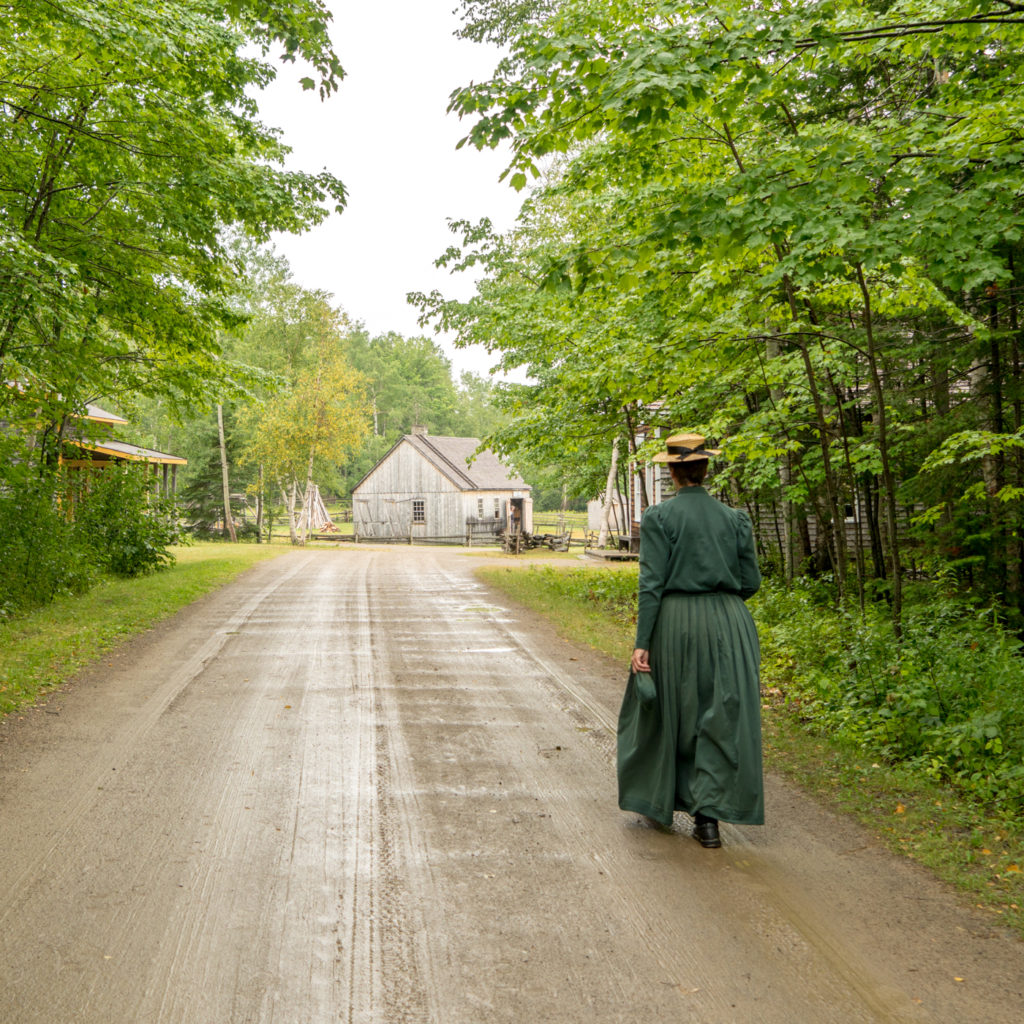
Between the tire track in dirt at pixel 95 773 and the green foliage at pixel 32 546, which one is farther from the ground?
the green foliage at pixel 32 546

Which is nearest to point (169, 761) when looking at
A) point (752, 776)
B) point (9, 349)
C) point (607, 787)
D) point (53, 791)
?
point (53, 791)

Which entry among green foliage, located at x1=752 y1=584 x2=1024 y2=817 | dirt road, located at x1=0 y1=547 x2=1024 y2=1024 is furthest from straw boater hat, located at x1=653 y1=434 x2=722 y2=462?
green foliage, located at x1=752 y1=584 x2=1024 y2=817

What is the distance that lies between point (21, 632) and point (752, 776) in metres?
9.16

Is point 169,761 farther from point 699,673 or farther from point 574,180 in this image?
point 574,180

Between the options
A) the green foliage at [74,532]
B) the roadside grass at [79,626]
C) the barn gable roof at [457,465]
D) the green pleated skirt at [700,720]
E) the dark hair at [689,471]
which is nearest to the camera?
the green pleated skirt at [700,720]

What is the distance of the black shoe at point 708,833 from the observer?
418 cm

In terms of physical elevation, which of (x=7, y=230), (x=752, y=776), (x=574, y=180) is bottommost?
(x=752, y=776)

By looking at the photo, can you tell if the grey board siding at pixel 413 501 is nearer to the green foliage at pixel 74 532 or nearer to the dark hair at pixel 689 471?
the green foliage at pixel 74 532

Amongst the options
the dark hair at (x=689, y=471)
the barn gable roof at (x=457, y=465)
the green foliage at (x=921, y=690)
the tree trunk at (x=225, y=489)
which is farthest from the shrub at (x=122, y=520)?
the barn gable roof at (x=457, y=465)

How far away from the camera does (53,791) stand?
484 centimetres

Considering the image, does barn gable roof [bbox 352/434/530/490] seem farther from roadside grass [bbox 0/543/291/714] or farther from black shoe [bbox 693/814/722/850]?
black shoe [bbox 693/814/722/850]

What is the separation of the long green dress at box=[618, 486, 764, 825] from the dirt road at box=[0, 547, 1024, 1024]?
30 centimetres

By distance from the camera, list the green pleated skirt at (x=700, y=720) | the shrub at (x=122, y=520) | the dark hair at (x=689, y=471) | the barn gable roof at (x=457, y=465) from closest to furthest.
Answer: the green pleated skirt at (x=700, y=720), the dark hair at (x=689, y=471), the shrub at (x=122, y=520), the barn gable roof at (x=457, y=465)

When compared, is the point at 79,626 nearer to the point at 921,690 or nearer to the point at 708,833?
the point at 708,833
